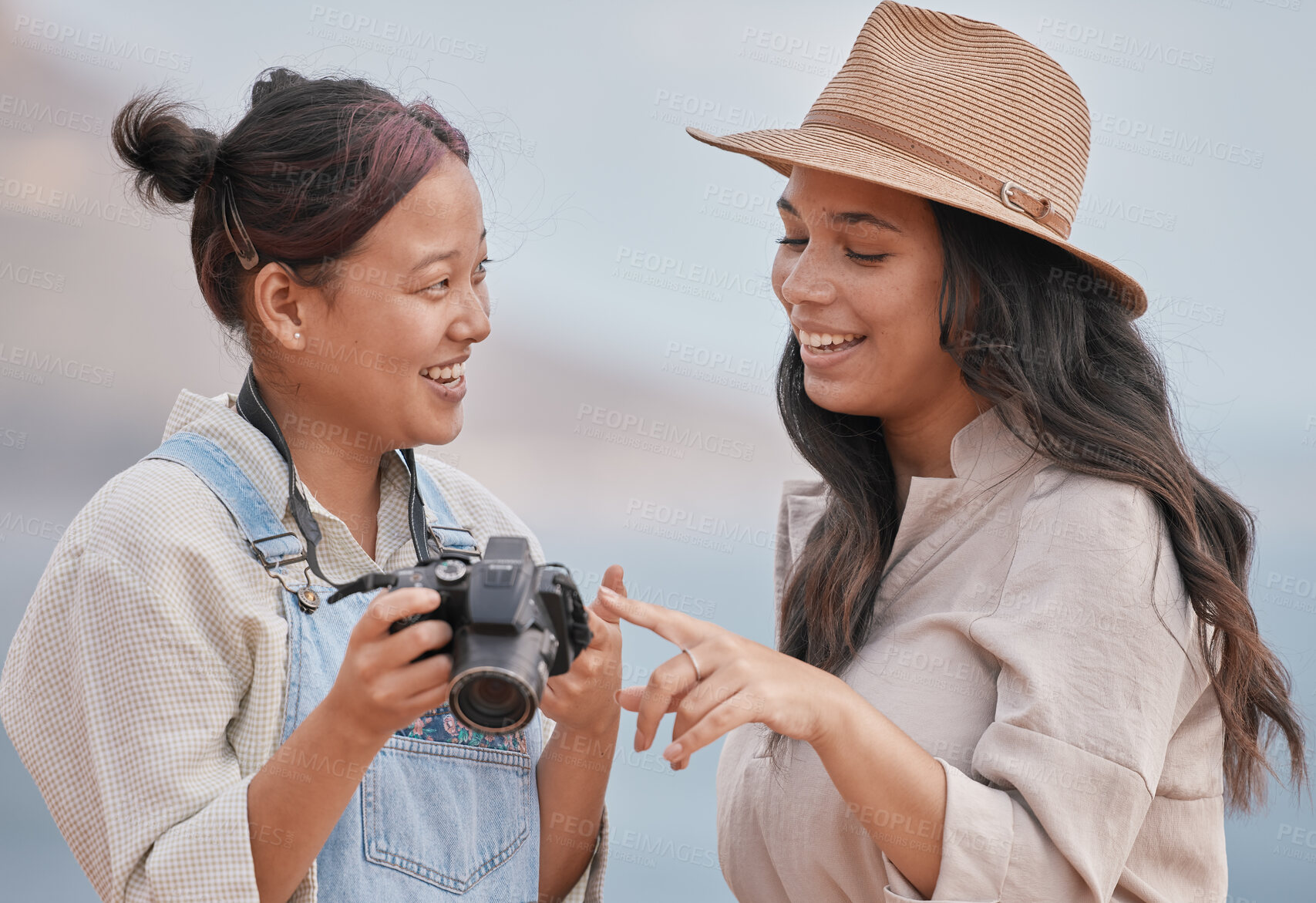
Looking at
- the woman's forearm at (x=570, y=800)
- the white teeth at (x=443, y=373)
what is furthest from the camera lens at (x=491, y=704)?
the white teeth at (x=443, y=373)

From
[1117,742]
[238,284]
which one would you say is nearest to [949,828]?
[1117,742]

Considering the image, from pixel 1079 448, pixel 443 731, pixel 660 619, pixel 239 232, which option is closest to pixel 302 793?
pixel 443 731

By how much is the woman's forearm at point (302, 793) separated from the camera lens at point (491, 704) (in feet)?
0.35

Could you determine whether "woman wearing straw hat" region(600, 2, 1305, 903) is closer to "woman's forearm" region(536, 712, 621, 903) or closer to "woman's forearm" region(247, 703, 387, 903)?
"woman's forearm" region(536, 712, 621, 903)

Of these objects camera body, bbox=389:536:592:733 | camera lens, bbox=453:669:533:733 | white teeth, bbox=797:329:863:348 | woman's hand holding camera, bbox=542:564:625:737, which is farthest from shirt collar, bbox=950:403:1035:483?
camera lens, bbox=453:669:533:733

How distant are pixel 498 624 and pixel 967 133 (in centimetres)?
86

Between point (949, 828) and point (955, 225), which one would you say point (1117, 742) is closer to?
point (949, 828)

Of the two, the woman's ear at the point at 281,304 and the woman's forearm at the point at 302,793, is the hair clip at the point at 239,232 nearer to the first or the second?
the woman's ear at the point at 281,304

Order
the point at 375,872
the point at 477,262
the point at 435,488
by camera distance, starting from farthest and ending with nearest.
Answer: the point at 435,488, the point at 477,262, the point at 375,872

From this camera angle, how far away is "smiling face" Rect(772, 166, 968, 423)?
1.43 metres

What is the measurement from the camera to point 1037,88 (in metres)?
1.46

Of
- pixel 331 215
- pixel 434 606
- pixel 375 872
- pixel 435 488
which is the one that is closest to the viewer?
pixel 434 606

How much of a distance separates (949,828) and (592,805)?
1.37ft

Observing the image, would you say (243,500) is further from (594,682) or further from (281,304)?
(594,682)
